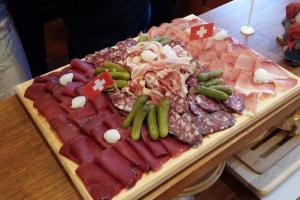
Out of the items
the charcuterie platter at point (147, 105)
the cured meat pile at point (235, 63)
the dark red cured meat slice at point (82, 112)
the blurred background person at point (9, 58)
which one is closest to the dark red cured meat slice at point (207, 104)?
the charcuterie platter at point (147, 105)

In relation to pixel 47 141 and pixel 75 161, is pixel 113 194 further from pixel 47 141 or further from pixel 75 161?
pixel 47 141

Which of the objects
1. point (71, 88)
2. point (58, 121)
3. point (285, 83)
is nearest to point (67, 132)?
point (58, 121)

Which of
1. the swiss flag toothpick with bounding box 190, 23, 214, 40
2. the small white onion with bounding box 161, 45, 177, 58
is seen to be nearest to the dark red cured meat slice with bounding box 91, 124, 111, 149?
the small white onion with bounding box 161, 45, 177, 58

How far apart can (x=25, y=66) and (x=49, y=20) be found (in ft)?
4.72

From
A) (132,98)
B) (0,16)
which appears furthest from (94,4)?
(132,98)

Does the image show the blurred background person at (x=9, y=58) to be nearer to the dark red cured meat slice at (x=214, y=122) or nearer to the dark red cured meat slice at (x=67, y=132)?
the dark red cured meat slice at (x=67, y=132)

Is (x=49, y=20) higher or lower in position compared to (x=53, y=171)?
lower

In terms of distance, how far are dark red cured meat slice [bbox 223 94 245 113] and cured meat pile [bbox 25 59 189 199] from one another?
0.69 feet

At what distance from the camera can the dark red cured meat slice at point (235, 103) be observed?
1054 millimetres

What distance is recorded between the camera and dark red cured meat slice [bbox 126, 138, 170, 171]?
2.93 feet

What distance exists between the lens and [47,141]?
1.01m

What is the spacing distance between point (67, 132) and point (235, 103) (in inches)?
20.5

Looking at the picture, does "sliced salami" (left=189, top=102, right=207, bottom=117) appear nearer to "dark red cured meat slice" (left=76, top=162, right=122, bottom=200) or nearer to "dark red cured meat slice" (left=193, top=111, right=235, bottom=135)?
"dark red cured meat slice" (left=193, top=111, right=235, bottom=135)

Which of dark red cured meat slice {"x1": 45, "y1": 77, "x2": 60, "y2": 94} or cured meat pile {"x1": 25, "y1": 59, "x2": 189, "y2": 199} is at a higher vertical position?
dark red cured meat slice {"x1": 45, "y1": 77, "x2": 60, "y2": 94}
